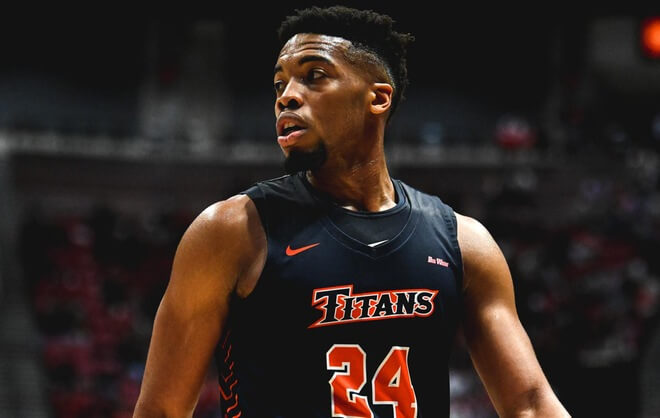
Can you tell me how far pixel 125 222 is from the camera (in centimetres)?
1684

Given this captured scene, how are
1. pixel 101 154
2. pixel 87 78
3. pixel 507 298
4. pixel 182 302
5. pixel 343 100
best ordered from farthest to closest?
pixel 87 78 → pixel 101 154 → pixel 507 298 → pixel 343 100 → pixel 182 302

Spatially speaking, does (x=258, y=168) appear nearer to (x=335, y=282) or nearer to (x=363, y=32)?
(x=363, y=32)

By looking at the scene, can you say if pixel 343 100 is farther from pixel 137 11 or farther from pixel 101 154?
pixel 101 154

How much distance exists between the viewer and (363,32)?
259 cm

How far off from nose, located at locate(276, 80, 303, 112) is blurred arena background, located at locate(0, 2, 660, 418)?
21.1 feet

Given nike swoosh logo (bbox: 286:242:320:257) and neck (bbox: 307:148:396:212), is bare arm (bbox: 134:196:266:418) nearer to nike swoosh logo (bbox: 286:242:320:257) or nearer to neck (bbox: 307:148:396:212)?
nike swoosh logo (bbox: 286:242:320:257)

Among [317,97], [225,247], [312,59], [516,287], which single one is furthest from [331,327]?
[516,287]

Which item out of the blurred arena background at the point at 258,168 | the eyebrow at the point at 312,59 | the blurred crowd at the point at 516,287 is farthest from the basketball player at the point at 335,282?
the blurred crowd at the point at 516,287

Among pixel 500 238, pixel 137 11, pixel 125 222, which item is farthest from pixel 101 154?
pixel 500 238

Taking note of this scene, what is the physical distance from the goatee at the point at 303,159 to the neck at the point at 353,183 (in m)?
0.10

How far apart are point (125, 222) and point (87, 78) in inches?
206

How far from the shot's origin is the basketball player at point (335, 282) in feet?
7.71

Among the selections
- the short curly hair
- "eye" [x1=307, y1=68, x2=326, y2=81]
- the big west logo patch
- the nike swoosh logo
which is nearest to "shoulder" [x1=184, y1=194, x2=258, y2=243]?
the nike swoosh logo

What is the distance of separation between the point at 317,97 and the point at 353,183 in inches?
11.5
